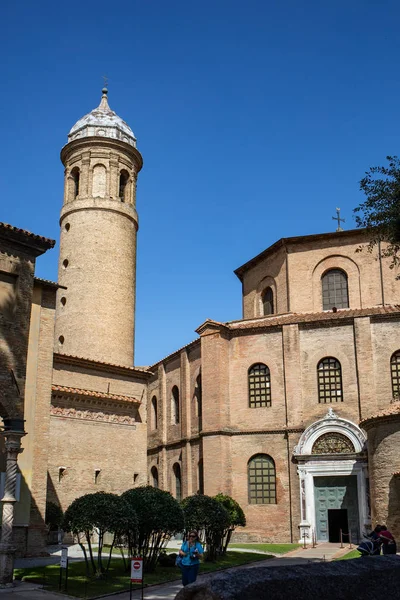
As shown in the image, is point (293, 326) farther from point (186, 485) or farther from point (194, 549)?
point (194, 549)

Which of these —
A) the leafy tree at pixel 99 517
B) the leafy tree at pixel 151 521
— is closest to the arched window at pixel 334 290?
the leafy tree at pixel 151 521

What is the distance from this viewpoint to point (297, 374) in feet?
91.0

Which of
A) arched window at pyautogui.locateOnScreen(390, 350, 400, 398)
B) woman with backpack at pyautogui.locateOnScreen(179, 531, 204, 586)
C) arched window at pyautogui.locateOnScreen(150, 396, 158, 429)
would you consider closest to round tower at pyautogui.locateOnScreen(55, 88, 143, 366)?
arched window at pyautogui.locateOnScreen(150, 396, 158, 429)

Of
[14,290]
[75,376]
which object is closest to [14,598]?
[14,290]

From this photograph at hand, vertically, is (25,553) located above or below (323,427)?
below

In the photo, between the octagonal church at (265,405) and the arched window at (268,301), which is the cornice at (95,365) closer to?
the octagonal church at (265,405)

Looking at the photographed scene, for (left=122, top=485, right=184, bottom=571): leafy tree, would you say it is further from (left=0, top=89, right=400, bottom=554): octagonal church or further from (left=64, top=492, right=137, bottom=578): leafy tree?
(left=0, top=89, right=400, bottom=554): octagonal church

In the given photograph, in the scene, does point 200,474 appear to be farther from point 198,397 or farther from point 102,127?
point 102,127

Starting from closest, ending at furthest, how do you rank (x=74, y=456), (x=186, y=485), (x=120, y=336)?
(x=74, y=456)
(x=186, y=485)
(x=120, y=336)

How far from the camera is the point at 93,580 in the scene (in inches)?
567

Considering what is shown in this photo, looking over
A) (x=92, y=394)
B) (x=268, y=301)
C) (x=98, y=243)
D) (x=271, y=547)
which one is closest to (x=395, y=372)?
(x=268, y=301)

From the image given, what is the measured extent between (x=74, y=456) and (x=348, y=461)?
11180 millimetres

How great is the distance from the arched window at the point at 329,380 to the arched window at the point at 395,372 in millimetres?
2158

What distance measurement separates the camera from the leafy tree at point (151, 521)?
15492 mm
